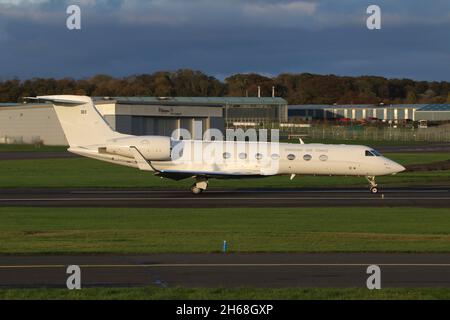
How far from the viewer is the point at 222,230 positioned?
83.4 ft

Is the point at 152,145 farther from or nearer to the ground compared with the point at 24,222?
farther from the ground

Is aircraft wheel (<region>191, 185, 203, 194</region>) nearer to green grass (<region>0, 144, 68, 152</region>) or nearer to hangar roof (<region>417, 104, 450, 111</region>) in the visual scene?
green grass (<region>0, 144, 68, 152</region>)

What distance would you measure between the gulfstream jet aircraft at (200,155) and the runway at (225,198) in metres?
1.13

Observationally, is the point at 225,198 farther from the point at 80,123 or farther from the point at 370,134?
the point at 370,134

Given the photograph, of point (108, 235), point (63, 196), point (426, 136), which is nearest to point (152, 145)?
point (63, 196)

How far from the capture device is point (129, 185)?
44500 millimetres

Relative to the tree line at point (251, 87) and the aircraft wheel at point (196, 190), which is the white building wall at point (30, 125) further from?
the aircraft wheel at point (196, 190)

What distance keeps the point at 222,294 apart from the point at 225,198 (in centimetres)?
2291

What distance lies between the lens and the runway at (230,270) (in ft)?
51.5

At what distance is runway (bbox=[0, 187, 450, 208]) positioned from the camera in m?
33.9

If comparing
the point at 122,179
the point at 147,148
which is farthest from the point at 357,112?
the point at 147,148

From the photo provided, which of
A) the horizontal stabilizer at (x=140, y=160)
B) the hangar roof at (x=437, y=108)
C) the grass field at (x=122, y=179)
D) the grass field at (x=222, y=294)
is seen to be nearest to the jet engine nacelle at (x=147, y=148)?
the horizontal stabilizer at (x=140, y=160)
